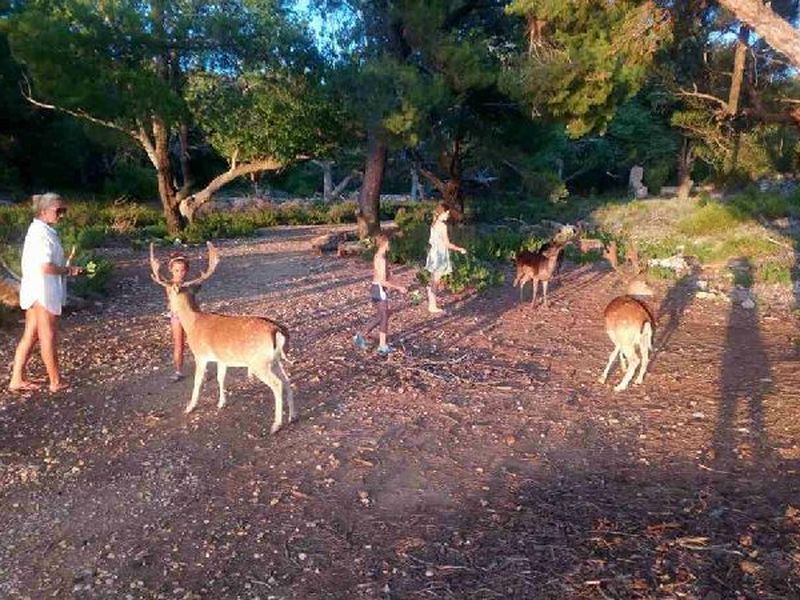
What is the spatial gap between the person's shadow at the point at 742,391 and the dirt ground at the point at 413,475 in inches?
1.3

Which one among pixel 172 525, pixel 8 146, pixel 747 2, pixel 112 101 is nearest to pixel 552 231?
pixel 112 101

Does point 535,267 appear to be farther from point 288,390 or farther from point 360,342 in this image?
point 288,390

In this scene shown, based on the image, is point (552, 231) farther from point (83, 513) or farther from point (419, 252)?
point (83, 513)

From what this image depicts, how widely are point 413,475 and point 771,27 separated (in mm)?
4983

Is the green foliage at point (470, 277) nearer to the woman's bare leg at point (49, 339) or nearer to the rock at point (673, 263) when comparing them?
the rock at point (673, 263)

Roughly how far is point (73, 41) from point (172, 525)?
1388 cm

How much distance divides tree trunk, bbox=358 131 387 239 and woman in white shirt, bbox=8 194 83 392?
11736 millimetres

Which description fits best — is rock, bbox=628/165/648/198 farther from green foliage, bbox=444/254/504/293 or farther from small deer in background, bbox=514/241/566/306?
small deer in background, bbox=514/241/566/306

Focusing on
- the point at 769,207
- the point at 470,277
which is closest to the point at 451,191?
the point at 470,277

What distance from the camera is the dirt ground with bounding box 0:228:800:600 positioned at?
4.04 metres

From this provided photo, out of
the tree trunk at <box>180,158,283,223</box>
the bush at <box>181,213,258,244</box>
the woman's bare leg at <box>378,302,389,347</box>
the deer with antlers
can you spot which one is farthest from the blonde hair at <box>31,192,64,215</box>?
the bush at <box>181,213,258,244</box>

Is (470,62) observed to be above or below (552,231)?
above

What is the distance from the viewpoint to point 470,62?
14828mm

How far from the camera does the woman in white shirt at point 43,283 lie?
6.44m
